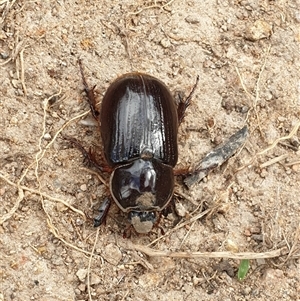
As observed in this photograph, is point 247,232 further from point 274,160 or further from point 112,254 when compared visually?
point 112,254

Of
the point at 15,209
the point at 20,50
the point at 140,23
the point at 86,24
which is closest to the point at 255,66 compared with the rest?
the point at 140,23

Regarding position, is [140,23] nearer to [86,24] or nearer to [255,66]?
[86,24]

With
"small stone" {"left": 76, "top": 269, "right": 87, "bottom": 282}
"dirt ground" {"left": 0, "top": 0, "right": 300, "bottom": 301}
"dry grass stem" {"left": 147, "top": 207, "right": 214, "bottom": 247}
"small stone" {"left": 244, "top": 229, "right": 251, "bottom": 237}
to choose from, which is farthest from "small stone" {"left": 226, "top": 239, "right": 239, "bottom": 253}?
"small stone" {"left": 76, "top": 269, "right": 87, "bottom": 282}

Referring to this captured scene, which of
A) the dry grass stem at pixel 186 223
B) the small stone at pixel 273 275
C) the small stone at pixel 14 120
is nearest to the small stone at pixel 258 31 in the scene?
the dry grass stem at pixel 186 223

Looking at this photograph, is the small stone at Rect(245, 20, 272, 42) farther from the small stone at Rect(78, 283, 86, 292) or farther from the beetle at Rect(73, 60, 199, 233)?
the small stone at Rect(78, 283, 86, 292)

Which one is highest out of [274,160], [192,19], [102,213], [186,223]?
[192,19]

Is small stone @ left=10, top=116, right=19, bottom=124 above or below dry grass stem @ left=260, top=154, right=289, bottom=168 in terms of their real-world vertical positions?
above

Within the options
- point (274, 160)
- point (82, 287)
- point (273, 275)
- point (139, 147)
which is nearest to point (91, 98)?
point (139, 147)
